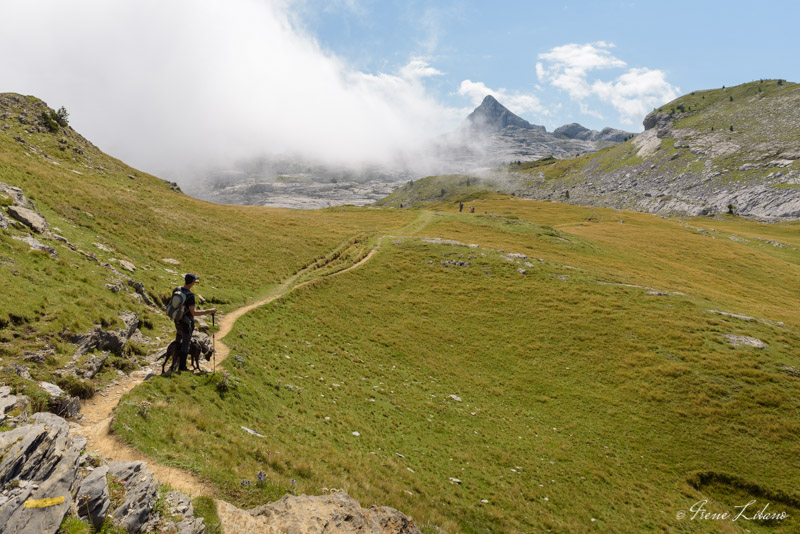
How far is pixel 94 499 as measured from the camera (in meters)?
7.88

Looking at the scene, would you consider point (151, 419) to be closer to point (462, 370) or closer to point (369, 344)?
point (369, 344)

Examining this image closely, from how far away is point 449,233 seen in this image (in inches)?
3167

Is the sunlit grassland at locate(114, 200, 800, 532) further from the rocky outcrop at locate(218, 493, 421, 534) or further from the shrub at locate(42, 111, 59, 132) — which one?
the shrub at locate(42, 111, 59, 132)

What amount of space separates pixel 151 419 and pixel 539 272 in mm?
53240

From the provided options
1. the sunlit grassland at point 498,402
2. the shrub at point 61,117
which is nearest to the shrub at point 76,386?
the sunlit grassland at point 498,402

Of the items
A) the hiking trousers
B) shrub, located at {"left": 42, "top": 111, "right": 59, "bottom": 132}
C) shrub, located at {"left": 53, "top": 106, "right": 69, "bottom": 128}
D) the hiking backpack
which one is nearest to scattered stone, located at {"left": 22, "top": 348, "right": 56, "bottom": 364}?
the hiking trousers

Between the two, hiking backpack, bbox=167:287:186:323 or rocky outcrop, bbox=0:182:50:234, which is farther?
rocky outcrop, bbox=0:182:50:234

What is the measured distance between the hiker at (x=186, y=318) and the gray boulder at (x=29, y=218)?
61.4ft

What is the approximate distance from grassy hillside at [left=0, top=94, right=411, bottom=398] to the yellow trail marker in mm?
8039

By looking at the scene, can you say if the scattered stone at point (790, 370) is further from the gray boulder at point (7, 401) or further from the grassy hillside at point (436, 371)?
the gray boulder at point (7, 401)

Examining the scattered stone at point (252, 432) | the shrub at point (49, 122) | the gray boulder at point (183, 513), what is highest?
the shrub at point (49, 122)

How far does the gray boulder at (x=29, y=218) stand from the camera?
1001 inches

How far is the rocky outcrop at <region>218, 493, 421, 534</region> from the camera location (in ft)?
31.5

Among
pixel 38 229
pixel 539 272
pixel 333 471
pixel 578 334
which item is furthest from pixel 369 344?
pixel 539 272
